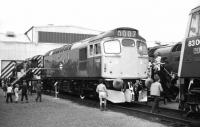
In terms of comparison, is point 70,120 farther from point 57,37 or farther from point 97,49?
point 57,37

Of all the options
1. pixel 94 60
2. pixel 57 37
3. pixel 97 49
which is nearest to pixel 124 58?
pixel 97 49

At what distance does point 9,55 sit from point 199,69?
42457 mm

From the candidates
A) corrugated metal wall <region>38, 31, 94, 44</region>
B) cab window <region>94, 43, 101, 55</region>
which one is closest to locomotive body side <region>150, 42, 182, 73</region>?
cab window <region>94, 43, 101, 55</region>

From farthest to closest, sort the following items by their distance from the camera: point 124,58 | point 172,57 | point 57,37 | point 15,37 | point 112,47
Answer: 1. point 15,37
2. point 57,37
3. point 172,57
4. point 112,47
5. point 124,58

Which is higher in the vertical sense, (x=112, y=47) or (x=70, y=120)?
(x=112, y=47)

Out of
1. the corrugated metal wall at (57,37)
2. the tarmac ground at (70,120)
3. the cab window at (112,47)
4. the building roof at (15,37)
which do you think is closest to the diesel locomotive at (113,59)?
the cab window at (112,47)

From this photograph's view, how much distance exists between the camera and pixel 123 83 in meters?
15.9

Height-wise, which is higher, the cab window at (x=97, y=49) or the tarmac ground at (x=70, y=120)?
the cab window at (x=97, y=49)

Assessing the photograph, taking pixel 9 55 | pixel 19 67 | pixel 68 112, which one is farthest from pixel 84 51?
pixel 9 55

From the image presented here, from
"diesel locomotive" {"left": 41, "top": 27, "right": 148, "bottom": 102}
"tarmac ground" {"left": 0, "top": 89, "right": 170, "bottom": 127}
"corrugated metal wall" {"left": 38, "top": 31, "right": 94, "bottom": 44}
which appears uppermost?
"corrugated metal wall" {"left": 38, "top": 31, "right": 94, "bottom": 44}

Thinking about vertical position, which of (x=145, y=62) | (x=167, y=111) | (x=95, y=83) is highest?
(x=145, y=62)

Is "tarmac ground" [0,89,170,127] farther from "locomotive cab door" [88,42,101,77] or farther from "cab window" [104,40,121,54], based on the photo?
"cab window" [104,40,121,54]

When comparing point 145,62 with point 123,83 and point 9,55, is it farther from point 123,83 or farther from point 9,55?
point 9,55

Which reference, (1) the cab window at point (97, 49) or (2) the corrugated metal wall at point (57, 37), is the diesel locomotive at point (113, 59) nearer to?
(1) the cab window at point (97, 49)
